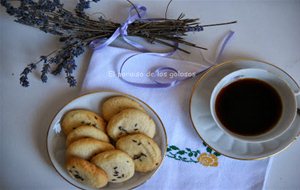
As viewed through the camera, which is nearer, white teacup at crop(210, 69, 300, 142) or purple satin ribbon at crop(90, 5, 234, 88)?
white teacup at crop(210, 69, 300, 142)

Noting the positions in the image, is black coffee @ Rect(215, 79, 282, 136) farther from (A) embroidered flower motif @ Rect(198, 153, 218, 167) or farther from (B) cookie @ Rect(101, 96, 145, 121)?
(B) cookie @ Rect(101, 96, 145, 121)

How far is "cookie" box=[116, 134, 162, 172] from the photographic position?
1.01 metres

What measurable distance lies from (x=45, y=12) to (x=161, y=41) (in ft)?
1.26

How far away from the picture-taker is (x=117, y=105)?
1.06 metres

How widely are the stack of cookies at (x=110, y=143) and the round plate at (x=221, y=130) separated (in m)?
0.15

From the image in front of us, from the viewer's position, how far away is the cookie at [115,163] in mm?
980

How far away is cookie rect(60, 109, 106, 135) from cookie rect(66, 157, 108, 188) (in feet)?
0.35

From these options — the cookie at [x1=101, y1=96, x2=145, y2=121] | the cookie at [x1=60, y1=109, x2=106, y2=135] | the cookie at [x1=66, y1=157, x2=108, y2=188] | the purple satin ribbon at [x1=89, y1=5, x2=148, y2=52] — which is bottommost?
the cookie at [x1=66, y1=157, x2=108, y2=188]

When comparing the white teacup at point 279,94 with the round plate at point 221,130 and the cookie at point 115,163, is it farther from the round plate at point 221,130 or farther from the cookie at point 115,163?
the cookie at point 115,163

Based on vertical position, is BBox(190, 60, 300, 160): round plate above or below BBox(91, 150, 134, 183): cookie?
above

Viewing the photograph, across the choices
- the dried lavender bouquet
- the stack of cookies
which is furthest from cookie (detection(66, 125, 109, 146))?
the dried lavender bouquet

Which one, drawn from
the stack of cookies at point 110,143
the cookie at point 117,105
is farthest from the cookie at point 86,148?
the cookie at point 117,105

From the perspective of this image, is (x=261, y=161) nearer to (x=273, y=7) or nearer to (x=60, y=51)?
(x=273, y=7)

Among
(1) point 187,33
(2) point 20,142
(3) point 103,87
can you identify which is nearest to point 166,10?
(1) point 187,33
